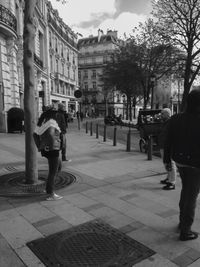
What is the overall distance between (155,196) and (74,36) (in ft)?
192

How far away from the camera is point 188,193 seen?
3344mm

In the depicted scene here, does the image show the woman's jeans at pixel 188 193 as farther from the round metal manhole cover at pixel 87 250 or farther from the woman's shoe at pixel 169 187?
the woman's shoe at pixel 169 187

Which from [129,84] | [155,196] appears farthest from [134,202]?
[129,84]

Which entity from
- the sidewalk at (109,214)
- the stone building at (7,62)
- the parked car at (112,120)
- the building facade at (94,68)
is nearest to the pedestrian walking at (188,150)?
the sidewalk at (109,214)

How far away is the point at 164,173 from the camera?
6.89 metres

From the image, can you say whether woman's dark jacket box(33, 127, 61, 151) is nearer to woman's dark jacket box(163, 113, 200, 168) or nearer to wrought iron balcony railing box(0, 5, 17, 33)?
woman's dark jacket box(163, 113, 200, 168)

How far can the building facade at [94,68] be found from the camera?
74.8m

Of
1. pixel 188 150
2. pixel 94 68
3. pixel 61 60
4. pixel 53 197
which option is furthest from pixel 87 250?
pixel 94 68

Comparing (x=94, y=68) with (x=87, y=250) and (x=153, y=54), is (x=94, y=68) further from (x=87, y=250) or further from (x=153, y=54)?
(x=87, y=250)

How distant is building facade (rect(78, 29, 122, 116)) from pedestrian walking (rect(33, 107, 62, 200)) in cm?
6789

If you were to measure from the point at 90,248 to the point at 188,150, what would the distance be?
1643 mm

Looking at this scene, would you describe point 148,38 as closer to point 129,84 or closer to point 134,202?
point 129,84

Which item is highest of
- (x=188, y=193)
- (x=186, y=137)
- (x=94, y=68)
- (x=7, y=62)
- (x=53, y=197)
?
(x=94, y=68)

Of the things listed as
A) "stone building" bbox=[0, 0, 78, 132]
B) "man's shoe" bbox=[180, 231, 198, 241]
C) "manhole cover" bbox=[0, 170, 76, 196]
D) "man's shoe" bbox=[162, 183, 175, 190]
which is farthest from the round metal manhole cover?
"stone building" bbox=[0, 0, 78, 132]
